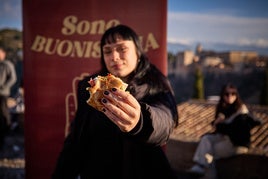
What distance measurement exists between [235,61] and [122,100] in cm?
5652

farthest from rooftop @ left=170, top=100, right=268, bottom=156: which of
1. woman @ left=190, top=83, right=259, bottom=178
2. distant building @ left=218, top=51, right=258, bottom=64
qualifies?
distant building @ left=218, top=51, right=258, bottom=64

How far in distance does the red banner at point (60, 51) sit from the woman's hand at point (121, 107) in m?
1.81

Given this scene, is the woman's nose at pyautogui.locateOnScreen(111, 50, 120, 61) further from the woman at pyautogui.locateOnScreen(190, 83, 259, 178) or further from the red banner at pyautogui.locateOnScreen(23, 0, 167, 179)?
the woman at pyautogui.locateOnScreen(190, 83, 259, 178)

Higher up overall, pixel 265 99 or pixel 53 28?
pixel 53 28

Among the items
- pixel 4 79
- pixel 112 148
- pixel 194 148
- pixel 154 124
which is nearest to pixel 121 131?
pixel 112 148

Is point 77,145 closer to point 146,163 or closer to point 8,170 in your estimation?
point 146,163

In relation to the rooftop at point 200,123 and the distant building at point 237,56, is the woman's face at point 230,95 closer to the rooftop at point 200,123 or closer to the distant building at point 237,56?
the rooftop at point 200,123

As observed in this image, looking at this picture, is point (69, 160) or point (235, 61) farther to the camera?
point (235, 61)

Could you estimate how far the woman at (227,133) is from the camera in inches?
162

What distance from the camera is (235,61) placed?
53906 millimetres

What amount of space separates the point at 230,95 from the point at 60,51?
274cm

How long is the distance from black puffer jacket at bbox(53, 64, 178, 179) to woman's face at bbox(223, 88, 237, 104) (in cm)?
286

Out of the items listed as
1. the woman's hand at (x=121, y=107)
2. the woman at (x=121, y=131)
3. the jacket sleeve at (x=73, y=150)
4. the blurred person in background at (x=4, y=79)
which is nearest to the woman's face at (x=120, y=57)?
the woman at (x=121, y=131)

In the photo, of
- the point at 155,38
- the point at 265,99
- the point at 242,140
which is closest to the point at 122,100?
the point at 155,38
